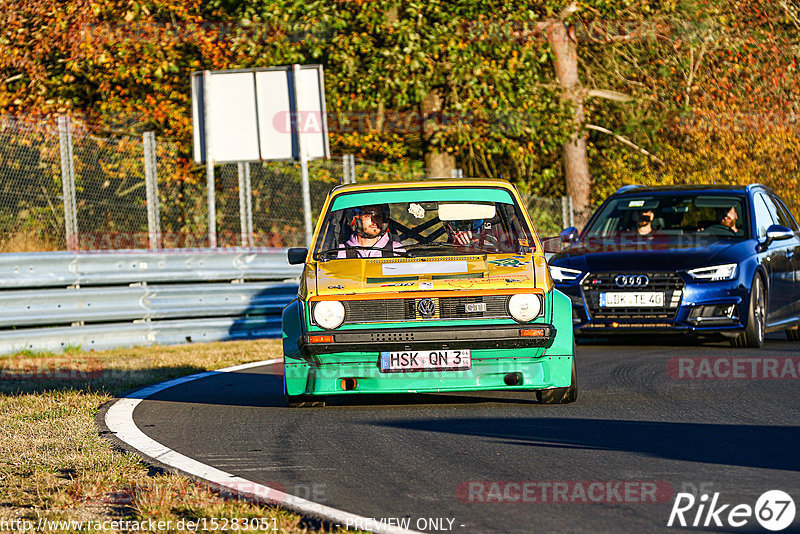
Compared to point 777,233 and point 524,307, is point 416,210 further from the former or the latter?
point 777,233

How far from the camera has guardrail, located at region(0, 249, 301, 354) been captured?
13805mm

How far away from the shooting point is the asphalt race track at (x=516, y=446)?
17.9ft

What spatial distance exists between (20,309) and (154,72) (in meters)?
14.5


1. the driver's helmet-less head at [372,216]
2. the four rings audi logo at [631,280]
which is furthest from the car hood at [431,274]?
the four rings audi logo at [631,280]

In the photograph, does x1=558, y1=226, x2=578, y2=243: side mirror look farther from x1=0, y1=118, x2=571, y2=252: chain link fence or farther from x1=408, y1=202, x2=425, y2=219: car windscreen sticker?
x1=408, y1=202, x2=425, y2=219: car windscreen sticker

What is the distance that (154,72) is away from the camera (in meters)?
27.4

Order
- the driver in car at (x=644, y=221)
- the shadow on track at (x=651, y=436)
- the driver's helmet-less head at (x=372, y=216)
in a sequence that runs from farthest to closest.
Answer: the driver in car at (x=644, y=221) < the driver's helmet-less head at (x=372, y=216) < the shadow on track at (x=651, y=436)

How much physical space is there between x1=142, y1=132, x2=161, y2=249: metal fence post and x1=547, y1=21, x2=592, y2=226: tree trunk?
46.8 ft

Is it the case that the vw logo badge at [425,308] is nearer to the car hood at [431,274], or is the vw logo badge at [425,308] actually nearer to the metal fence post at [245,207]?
the car hood at [431,274]

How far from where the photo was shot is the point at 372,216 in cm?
954

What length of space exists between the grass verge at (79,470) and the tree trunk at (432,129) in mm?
16594

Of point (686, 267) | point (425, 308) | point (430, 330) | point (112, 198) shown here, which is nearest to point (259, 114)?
point (112, 198)

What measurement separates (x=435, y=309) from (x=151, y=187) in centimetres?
886

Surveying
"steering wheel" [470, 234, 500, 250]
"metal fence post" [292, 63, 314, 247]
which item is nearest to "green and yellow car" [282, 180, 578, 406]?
"steering wheel" [470, 234, 500, 250]
